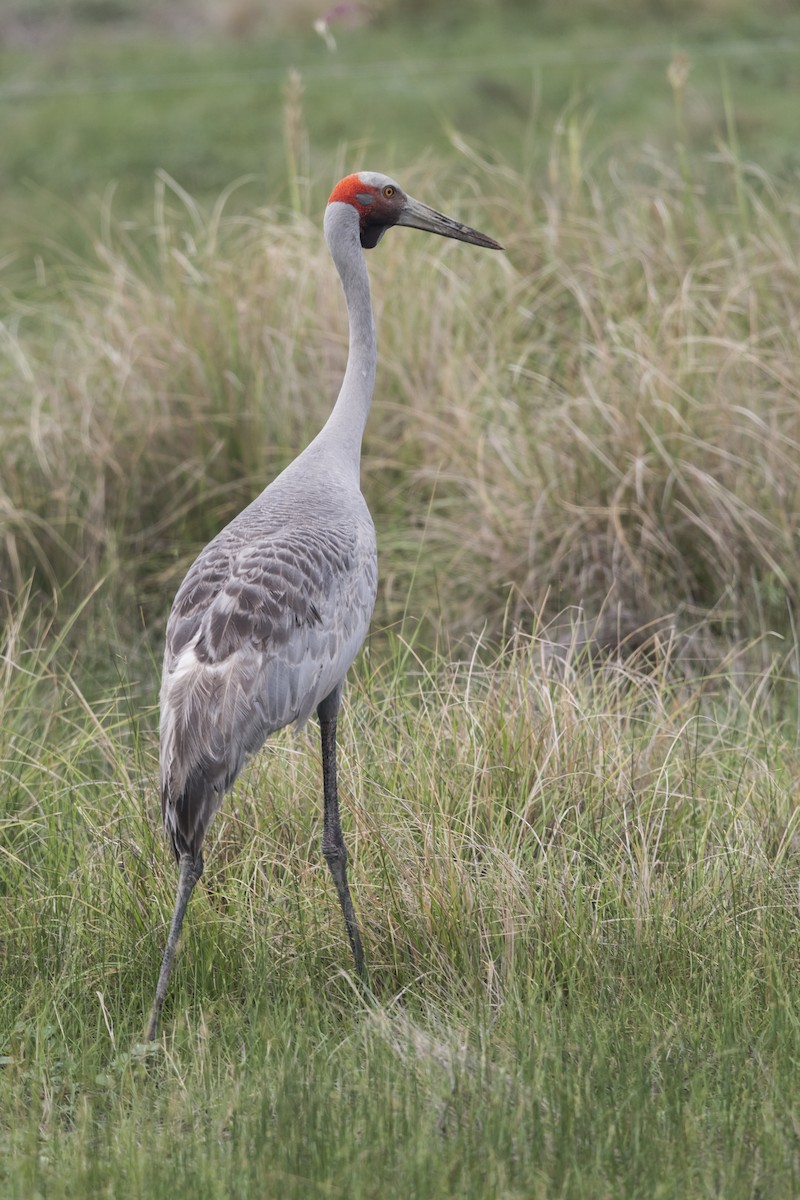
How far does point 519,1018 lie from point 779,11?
1447 centimetres

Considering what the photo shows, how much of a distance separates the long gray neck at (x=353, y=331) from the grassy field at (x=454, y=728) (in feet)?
2.11

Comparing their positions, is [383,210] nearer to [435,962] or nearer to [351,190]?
[351,190]

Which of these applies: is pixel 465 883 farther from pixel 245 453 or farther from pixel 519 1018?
pixel 245 453

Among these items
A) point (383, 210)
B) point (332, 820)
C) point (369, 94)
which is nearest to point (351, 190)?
point (383, 210)

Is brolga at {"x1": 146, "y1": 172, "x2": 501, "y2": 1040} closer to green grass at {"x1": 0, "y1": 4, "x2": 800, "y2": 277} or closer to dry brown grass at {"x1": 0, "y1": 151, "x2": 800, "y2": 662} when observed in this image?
dry brown grass at {"x1": 0, "y1": 151, "x2": 800, "y2": 662}

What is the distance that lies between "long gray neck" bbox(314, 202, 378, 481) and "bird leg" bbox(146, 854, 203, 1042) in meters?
1.27

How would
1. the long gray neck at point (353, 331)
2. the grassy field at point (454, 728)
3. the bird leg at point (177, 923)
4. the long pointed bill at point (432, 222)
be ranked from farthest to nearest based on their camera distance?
the long pointed bill at point (432, 222) → the long gray neck at point (353, 331) → the bird leg at point (177, 923) → the grassy field at point (454, 728)

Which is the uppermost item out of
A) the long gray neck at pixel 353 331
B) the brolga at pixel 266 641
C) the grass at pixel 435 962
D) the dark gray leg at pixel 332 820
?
the long gray neck at pixel 353 331

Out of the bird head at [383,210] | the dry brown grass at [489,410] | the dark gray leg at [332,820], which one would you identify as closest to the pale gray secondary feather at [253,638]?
the dark gray leg at [332,820]

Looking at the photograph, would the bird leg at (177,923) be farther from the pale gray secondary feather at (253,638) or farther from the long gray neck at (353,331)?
the long gray neck at (353,331)

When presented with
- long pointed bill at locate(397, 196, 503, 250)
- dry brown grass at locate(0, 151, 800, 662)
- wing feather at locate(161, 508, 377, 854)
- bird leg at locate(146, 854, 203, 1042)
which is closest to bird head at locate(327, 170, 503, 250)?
long pointed bill at locate(397, 196, 503, 250)

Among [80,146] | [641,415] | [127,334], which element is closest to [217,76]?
[80,146]

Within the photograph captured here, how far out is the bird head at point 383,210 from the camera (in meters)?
4.55

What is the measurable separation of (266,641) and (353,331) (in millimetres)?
1144
